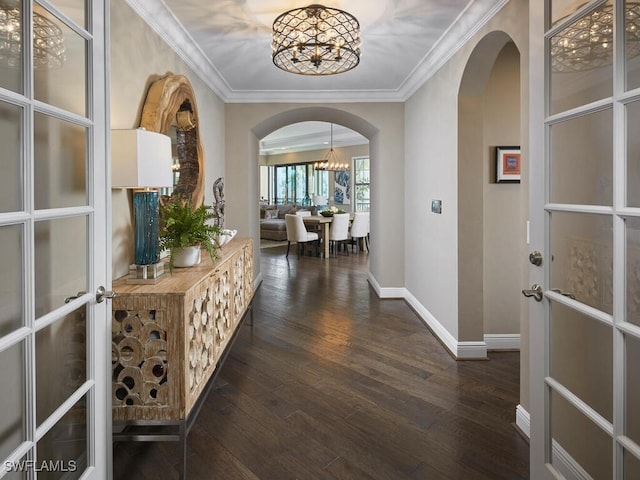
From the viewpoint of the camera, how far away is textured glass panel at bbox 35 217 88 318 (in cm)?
118

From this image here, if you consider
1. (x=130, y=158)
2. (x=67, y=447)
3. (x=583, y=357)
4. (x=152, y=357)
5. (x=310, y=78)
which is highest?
(x=310, y=78)

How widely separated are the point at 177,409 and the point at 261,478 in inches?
19.3

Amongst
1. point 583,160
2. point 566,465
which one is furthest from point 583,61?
point 566,465

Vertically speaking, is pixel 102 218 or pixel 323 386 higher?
pixel 102 218

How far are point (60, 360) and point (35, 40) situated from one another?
1011 millimetres

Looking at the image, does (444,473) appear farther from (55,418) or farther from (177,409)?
(55,418)

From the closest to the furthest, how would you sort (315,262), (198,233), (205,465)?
(205,465) → (198,233) → (315,262)

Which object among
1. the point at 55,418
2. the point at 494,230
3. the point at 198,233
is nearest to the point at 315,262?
the point at 494,230

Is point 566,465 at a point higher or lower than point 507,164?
lower

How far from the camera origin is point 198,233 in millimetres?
2189

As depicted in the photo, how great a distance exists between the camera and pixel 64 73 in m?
1.29

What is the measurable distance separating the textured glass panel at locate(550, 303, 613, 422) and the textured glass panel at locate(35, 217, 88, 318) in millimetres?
1757

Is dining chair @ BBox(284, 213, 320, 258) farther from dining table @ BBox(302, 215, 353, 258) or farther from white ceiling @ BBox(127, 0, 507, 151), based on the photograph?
white ceiling @ BBox(127, 0, 507, 151)

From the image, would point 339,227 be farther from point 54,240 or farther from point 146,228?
point 54,240
